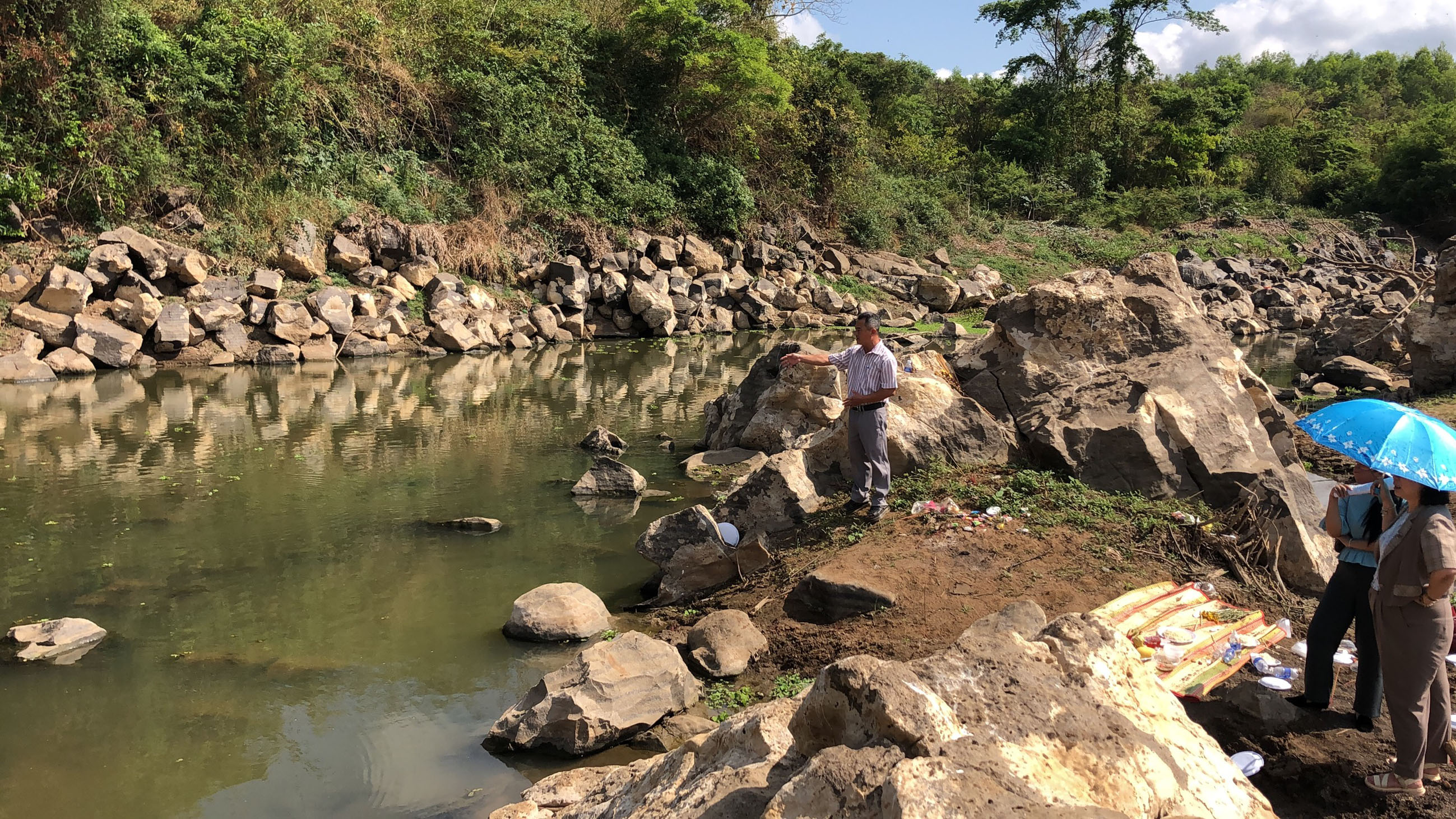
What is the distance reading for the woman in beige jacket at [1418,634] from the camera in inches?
158

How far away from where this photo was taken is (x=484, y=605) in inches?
282

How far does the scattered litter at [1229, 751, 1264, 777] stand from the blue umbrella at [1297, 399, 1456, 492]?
1366mm

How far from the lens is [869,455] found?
7.55 meters

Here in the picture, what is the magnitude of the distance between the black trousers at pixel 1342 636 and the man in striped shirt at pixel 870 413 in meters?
3.23

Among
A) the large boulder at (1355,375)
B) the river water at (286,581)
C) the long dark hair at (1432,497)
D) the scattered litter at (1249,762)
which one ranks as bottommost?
the river water at (286,581)

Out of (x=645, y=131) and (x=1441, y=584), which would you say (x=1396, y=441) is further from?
(x=645, y=131)

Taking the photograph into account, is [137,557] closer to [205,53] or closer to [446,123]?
[205,53]

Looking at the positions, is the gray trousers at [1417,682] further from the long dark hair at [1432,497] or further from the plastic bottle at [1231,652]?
the plastic bottle at [1231,652]

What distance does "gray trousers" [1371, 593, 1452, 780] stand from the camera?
13.4 ft

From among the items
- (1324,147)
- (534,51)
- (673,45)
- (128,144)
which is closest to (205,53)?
(128,144)

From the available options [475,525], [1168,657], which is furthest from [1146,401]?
[475,525]

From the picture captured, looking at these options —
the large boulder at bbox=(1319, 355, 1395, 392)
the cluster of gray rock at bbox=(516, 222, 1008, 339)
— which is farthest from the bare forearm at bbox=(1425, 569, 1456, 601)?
the cluster of gray rock at bbox=(516, 222, 1008, 339)

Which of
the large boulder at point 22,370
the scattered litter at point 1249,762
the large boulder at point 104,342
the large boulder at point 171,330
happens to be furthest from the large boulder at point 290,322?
the scattered litter at point 1249,762

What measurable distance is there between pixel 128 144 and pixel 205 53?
9.26 ft
